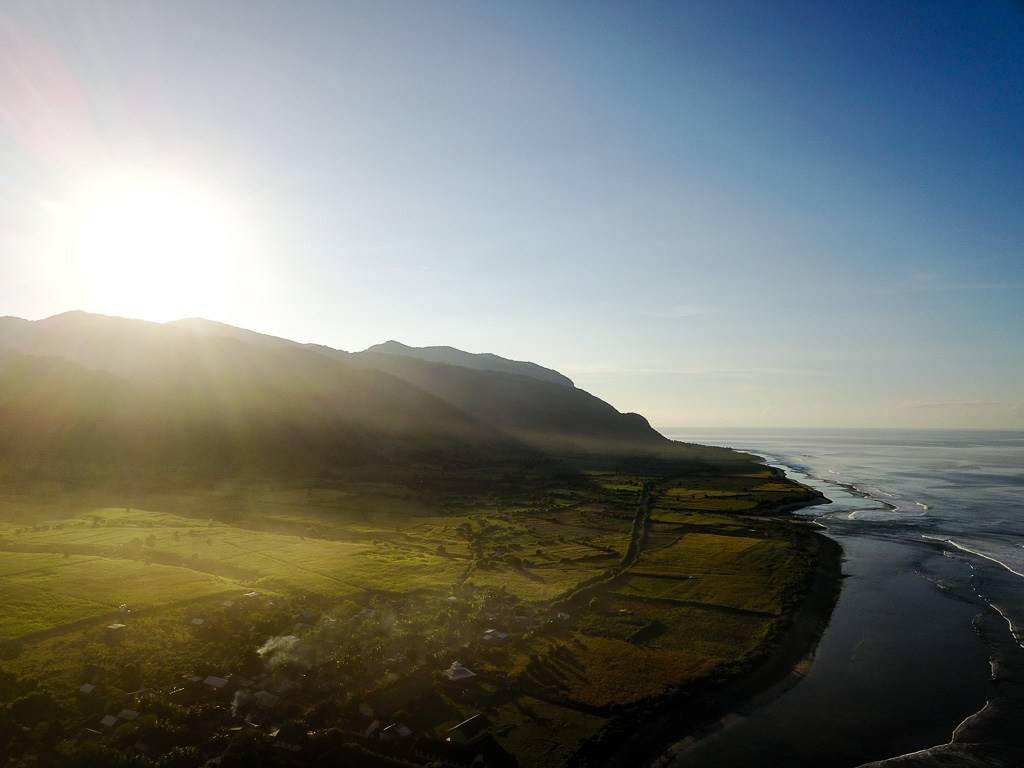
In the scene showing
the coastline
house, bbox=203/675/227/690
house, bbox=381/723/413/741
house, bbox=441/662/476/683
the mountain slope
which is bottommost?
the coastline

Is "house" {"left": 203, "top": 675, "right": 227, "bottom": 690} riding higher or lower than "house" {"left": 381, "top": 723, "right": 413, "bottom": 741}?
higher

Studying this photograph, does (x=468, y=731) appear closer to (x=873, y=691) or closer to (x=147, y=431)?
(x=873, y=691)

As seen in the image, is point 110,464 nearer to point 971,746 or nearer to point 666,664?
point 666,664

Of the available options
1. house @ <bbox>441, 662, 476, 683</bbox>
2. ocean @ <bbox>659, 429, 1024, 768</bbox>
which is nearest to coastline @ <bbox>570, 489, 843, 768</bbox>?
ocean @ <bbox>659, 429, 1024, 768</bbox>

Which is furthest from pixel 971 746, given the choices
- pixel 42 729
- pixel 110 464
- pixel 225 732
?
pixel 110 464

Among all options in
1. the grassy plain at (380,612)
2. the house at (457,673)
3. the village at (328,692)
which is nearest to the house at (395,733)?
the village at (328,692)

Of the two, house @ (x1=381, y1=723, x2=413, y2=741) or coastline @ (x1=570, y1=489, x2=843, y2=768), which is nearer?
house @ (x1=381, y1=723, x2=413, y2=741)

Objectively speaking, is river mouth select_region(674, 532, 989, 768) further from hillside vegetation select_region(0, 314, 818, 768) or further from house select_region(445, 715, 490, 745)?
house select_region(445, 715, 490, 745)
